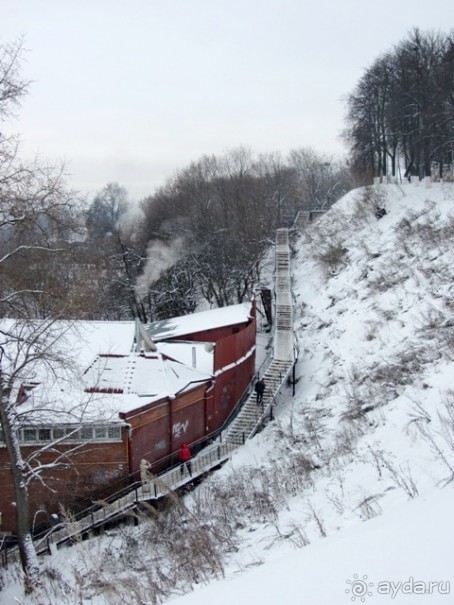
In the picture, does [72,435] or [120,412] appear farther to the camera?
[120,412]

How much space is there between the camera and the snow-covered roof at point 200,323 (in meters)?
25.2

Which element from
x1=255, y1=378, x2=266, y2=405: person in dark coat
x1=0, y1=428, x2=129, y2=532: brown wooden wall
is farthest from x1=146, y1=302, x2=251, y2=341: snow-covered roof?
x1=0, y1=428, x2=129, y2=532: brown wooden wall

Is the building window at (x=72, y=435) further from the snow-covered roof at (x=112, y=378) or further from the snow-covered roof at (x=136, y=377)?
the snow-covered roof at (x=136, y=377)

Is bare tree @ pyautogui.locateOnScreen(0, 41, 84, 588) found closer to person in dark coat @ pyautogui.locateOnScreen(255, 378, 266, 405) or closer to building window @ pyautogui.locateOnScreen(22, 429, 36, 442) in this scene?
building window @ pyautogui.locateOnScreen(22, 429, 36, 442)

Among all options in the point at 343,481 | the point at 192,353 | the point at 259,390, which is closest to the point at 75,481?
the point at 192,353

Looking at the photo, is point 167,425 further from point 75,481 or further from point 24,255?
point 24,255

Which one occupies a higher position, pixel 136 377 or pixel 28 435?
pixel 136 377

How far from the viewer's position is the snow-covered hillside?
14.8 feet

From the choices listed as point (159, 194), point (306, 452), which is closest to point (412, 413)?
point (306, 452)

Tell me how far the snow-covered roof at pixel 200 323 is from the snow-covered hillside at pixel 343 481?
10.2ft

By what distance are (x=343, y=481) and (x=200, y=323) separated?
55.0 feet

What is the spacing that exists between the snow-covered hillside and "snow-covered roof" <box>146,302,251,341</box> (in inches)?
122

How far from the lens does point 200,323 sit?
26.3m

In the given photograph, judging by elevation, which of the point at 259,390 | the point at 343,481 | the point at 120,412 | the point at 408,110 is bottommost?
the point at 259,390
